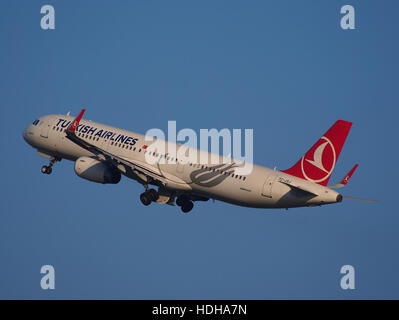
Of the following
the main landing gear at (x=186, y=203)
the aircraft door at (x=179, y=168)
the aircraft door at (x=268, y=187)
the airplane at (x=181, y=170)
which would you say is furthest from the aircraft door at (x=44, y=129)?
the aircraft door at (x=268, y=187)

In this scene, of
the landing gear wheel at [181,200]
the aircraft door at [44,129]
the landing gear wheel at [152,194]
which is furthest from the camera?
the aircraft door at [44,129]

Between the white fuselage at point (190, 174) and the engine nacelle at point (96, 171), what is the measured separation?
39.1 inches

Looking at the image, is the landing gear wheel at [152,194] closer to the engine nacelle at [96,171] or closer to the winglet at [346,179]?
the engine nacelle at [96,171]

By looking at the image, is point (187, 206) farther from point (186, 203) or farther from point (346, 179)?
point (346, 179)

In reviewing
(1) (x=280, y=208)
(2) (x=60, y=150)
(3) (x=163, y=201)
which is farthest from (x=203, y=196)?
(2) (x=60, y=150)

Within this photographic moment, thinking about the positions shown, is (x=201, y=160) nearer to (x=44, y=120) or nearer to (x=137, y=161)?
(x=137, y=161)

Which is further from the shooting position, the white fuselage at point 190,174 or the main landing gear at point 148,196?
the main landing gear at point 148,196

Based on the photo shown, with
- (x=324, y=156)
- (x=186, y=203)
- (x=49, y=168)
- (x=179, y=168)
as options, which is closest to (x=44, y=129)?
(x=49, y=168)

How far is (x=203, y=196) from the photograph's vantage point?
64.9 m

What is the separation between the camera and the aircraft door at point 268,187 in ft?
191

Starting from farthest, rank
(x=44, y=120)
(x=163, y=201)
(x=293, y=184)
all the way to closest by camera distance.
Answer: (x=44, y=120) → (x=163, y=201) → (x=293, y=184)

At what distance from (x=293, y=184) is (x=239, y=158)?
5730mm

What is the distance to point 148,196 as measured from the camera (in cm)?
6397

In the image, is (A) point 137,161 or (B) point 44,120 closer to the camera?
(A) point 137,161
